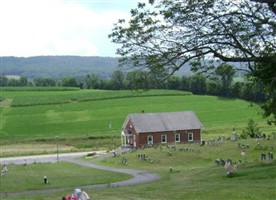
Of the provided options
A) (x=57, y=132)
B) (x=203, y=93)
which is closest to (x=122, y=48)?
(x=57, y=132)

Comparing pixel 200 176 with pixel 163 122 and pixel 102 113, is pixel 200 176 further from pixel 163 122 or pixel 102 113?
pixel 102 113

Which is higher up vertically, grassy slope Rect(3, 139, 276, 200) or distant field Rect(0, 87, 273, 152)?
distant field Rect(0, 87, 273, 152)

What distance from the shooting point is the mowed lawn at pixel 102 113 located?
95350 mm

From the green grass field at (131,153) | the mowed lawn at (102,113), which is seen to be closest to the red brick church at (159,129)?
the green grass field at (131,153)

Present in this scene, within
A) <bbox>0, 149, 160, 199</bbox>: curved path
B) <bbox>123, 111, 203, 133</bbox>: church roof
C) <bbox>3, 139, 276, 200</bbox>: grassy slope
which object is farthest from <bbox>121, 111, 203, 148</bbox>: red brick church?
<bbox>3, 139, 276, 200</bbox>: grassy slope

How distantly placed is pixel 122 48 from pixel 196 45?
2532mm

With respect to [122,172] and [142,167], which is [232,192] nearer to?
[122,172]

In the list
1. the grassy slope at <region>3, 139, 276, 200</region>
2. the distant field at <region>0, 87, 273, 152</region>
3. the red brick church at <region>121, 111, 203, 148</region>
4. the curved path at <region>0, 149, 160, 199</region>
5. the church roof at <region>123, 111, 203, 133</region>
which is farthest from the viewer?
the distant field at <region>0, 87, 273, 152</region>

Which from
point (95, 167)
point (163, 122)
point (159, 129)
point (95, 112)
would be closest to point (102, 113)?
point (95, 112)

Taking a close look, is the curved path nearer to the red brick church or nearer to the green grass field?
the green grass field

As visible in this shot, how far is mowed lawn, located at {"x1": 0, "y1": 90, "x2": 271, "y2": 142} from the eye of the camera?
313 feet

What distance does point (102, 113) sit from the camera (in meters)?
113

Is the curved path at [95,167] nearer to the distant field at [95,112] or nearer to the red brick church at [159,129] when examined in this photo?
the red brick church at [159,129]

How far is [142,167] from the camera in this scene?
156 ft
